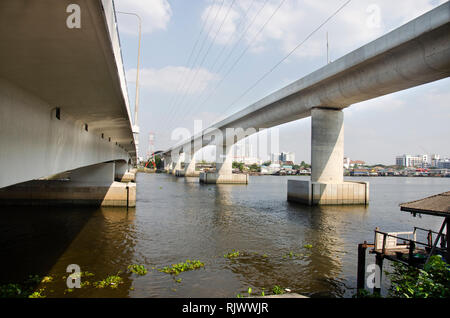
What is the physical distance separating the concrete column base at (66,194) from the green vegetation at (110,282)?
15.8 meters

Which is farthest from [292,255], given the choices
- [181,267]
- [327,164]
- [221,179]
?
[221,179]

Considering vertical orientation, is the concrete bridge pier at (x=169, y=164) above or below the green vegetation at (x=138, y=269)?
above

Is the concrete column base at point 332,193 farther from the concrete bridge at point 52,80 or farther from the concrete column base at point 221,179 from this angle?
the concrete column base at point 221,179

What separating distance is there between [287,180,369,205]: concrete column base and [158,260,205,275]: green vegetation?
18832mm

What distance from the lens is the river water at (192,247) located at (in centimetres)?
959

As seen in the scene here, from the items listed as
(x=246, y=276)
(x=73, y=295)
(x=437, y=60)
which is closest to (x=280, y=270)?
(x=246, y=276)

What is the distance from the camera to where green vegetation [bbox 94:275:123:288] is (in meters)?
9.19

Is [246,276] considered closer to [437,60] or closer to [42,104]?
[42,104]

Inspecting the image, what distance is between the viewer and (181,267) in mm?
10844

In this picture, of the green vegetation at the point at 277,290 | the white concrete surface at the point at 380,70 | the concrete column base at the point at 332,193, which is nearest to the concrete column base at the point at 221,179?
the white concrete surface at the point at 380,70

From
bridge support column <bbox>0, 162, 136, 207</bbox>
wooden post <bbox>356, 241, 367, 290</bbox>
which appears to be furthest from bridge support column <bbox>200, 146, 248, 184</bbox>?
wooden post <bbox>356, 241, 367, 290</bbox>

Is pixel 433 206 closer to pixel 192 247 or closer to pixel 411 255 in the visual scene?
pixel 411 255

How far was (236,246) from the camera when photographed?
47.1 feet

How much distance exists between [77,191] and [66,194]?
2.68 ft
